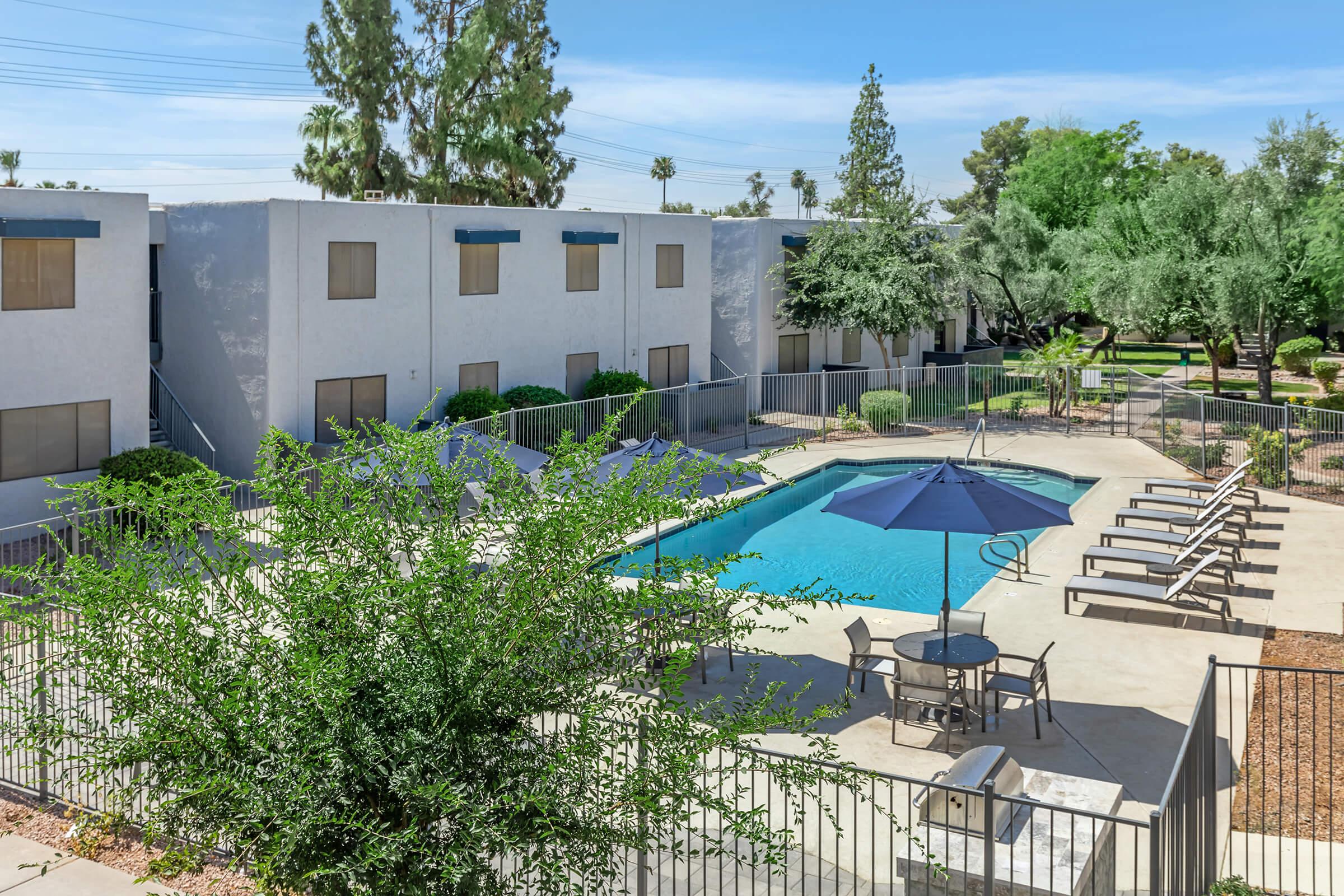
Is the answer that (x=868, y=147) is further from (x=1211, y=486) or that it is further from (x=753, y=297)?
(x=1211, y=486)

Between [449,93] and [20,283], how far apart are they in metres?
28.6

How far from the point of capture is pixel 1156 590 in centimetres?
1520

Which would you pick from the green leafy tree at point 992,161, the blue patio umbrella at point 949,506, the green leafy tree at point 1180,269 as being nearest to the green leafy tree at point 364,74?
the green leafy tree at point 1180,269

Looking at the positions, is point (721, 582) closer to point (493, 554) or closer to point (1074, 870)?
point (1074, 870)

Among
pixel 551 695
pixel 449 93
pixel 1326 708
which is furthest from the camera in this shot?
pixel 449 93

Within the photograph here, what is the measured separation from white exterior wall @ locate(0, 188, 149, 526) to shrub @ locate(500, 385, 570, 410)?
7.96 m

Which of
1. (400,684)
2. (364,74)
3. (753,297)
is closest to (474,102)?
(364,74)

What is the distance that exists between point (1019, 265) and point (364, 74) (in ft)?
83.9

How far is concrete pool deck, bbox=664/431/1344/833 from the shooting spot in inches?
434

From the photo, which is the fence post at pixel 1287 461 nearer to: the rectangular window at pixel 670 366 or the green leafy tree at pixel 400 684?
the rectangular window at pixel 670 366

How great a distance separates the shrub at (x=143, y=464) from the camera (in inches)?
809

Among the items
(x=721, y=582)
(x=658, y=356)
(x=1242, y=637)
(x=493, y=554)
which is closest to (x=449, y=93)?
(x=658, y=356)

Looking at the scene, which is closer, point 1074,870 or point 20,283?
point 1074,870

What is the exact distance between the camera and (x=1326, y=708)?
11.8 metres
